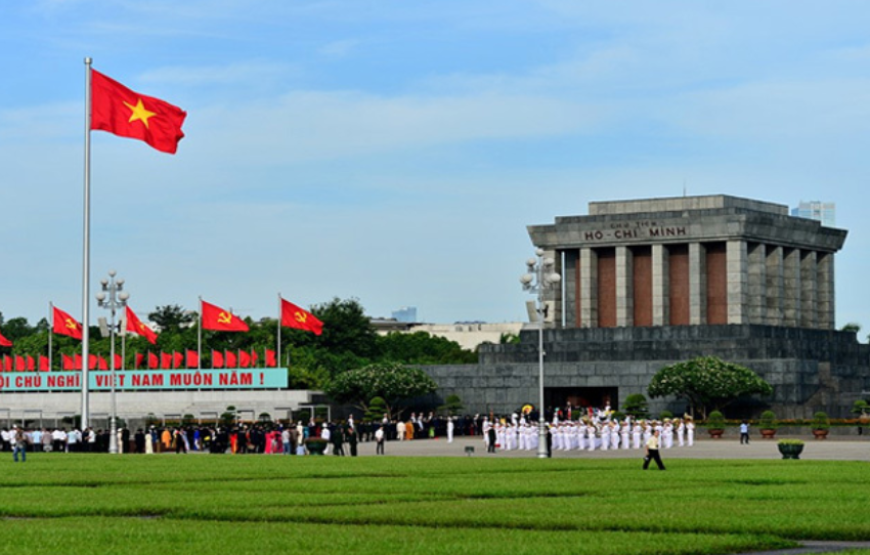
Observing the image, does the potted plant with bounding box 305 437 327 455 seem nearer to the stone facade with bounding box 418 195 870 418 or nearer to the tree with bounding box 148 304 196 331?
the stone facade with bounding box 418 195 870 418

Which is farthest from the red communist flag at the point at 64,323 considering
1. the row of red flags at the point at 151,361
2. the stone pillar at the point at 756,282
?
the stone pillar at the point at 756,282

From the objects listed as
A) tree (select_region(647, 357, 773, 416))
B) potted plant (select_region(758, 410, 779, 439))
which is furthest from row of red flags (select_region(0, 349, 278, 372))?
potted plant (select_region(758, 410, 779, 439))

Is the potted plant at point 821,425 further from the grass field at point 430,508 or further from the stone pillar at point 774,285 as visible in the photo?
the grass field at point 430,508

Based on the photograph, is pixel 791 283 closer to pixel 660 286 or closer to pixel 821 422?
pixel 660 286

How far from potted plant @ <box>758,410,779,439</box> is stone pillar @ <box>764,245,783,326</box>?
578 inches

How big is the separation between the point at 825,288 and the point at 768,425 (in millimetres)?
26767

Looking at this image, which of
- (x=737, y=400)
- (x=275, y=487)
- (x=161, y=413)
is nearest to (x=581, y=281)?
(x=737, y=400)

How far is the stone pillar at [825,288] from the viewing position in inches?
3927

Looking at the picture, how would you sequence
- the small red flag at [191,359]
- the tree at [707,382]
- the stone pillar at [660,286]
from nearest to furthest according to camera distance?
the tree at [707,382], the stone pillar at [660,286], the small red flag at [191,359]

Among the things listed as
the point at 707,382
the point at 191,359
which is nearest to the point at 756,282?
the point at 707,382

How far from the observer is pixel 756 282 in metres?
91.7

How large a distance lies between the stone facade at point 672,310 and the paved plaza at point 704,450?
1233 centimetres

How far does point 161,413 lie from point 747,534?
78.1m

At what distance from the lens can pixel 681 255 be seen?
9338 cm
